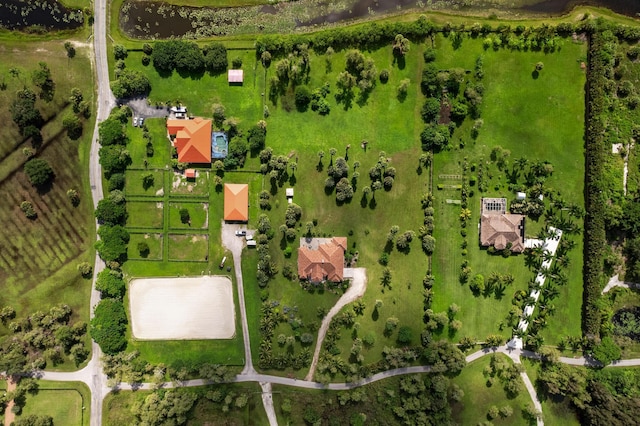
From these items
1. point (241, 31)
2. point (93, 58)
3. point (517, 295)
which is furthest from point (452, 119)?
point (93, 58)

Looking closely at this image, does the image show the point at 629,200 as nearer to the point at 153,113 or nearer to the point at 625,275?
the point at 625,275

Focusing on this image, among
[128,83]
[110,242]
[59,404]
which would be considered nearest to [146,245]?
[110,242]

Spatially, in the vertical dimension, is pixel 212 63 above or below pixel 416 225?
above

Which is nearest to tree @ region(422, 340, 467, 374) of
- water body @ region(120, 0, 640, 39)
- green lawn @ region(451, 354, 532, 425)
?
green lawn @ region(451, 354, 532, 425)

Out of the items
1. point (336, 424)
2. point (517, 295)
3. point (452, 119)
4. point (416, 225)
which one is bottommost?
point (336, 424)

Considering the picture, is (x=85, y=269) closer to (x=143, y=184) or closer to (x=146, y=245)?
(x=146, y=245)

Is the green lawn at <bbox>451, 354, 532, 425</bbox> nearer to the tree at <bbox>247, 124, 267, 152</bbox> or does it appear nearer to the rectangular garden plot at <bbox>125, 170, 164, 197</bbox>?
the tree at <bbox>247, 124, 267, 152</bbox>
